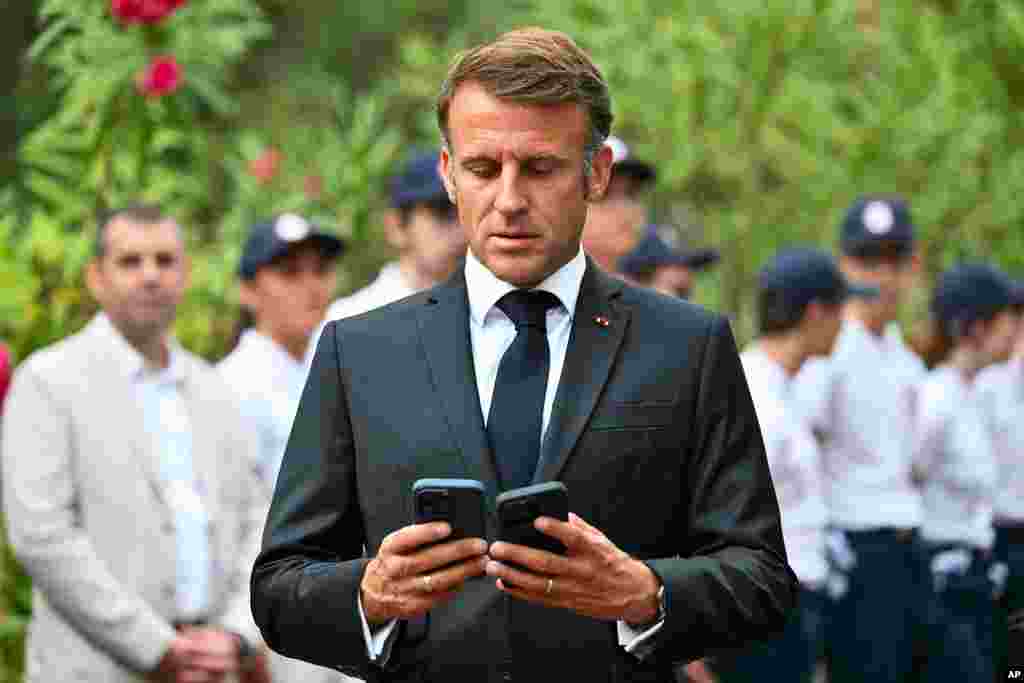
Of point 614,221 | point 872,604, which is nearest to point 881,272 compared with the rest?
point 872,604

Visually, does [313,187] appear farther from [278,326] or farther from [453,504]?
[453,504]

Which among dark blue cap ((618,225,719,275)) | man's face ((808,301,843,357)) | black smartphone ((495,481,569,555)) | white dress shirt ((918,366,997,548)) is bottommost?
white dress shirt ((918,366,997,548))

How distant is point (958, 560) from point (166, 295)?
500 cm

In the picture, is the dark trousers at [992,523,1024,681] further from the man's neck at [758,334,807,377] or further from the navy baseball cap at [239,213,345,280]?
the navy baseball cap at [239,213,345,280]

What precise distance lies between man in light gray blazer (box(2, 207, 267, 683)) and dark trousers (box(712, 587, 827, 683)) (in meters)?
2.87

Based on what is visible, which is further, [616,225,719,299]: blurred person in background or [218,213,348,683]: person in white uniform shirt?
[616,225,719,299]: blurred person in background

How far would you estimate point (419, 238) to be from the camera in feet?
25.0

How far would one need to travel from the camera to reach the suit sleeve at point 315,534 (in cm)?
406

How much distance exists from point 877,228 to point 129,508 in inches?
210

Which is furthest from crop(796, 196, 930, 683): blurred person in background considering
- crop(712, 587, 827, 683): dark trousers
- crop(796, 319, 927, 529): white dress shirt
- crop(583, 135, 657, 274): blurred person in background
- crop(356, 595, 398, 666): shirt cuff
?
crop(356, 595, 398, 666): shirt cuff

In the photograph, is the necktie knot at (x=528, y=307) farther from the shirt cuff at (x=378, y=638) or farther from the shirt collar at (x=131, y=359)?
the shirt collar at (x=131, y=359)

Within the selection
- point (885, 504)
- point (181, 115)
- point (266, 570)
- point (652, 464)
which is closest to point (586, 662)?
point (652, 464)

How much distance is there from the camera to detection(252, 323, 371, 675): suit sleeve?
4059mm

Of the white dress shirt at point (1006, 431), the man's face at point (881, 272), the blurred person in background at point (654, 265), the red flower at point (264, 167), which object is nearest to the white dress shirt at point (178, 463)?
the blurred person in background at point (654, 265)
